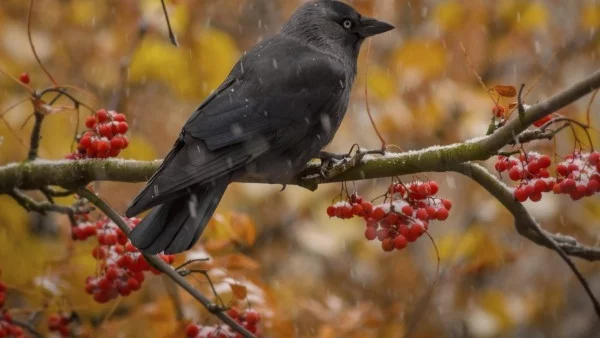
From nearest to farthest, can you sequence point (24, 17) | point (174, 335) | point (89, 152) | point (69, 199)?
point (89, 152) < point (174, 335) < point (69, 199) < point (24, 17)

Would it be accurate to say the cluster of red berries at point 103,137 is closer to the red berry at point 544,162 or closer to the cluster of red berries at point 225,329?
the cluster of red berries at point 225,329

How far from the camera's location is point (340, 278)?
6879mm

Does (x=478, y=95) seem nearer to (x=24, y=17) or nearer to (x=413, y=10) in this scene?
(x=413, y=10)

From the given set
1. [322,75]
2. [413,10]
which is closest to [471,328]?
[413,10]

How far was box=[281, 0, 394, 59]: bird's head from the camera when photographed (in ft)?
15.0

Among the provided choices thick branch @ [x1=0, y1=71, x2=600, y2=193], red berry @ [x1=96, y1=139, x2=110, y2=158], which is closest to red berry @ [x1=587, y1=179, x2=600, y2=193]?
thick branch @ [x1=0, y1=71, x2=600, y2=193]

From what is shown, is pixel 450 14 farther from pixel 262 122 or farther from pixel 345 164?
pixel 345 164

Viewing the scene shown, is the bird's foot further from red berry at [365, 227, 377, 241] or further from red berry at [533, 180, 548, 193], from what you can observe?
red berry at [533, 180, 548, 193]

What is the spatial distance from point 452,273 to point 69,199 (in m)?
2.86

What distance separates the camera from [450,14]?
236 inches

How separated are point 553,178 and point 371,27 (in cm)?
200

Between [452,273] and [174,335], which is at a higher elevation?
[452,273]

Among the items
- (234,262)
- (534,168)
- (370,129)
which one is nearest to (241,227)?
(234,262)

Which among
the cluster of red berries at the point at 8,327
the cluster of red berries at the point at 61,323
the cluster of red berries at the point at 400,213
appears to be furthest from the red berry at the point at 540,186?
the cluster of red berries at the point at 8,327
